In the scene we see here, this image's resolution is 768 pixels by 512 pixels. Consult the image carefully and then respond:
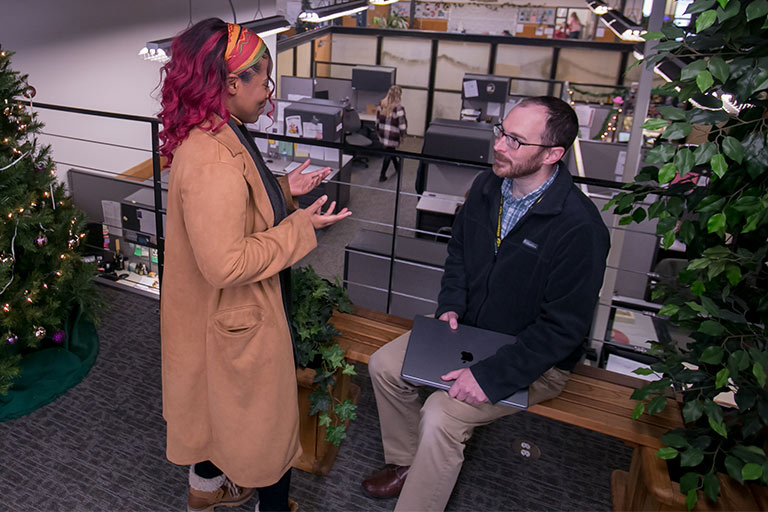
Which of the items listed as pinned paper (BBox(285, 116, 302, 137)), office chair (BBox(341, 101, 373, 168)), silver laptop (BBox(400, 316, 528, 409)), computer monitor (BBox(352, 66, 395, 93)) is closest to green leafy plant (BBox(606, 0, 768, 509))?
silver laptop (BBox(400, 316, 528, 409))

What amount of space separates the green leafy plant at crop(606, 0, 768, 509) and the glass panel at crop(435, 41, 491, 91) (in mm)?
7379

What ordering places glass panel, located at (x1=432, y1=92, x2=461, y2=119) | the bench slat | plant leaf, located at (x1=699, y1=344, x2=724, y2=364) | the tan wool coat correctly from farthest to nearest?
glass panel, located at (x1=432, y1=92, x2=461, y2=119) → the bench slat → plant leaf, located at (x1=699, y1=344, x2=724, y2=364) → the tan wool coat

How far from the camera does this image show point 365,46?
8766mm

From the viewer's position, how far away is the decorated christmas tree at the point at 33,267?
2.08 metres

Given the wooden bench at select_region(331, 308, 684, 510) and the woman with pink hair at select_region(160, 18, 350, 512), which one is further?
the wooden bench at select_region(331, 308, 684, 510)

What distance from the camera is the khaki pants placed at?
155 centimetres

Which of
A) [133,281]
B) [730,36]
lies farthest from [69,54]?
[730,36]

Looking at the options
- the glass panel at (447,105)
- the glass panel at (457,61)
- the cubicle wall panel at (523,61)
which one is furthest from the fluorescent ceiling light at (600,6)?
the glass panel at (447,105)

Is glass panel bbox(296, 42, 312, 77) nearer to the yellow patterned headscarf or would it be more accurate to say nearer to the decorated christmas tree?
the decorated christmas tree

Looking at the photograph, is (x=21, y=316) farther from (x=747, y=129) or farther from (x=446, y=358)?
(x=747, y=129)

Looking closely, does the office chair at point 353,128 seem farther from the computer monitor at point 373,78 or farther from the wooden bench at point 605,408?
the wooden bench at point 605,408

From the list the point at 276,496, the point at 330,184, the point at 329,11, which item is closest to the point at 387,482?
the point at 276,496

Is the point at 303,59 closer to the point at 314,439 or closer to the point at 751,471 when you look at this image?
the point at 314,439

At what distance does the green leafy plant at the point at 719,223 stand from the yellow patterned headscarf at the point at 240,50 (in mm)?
801
